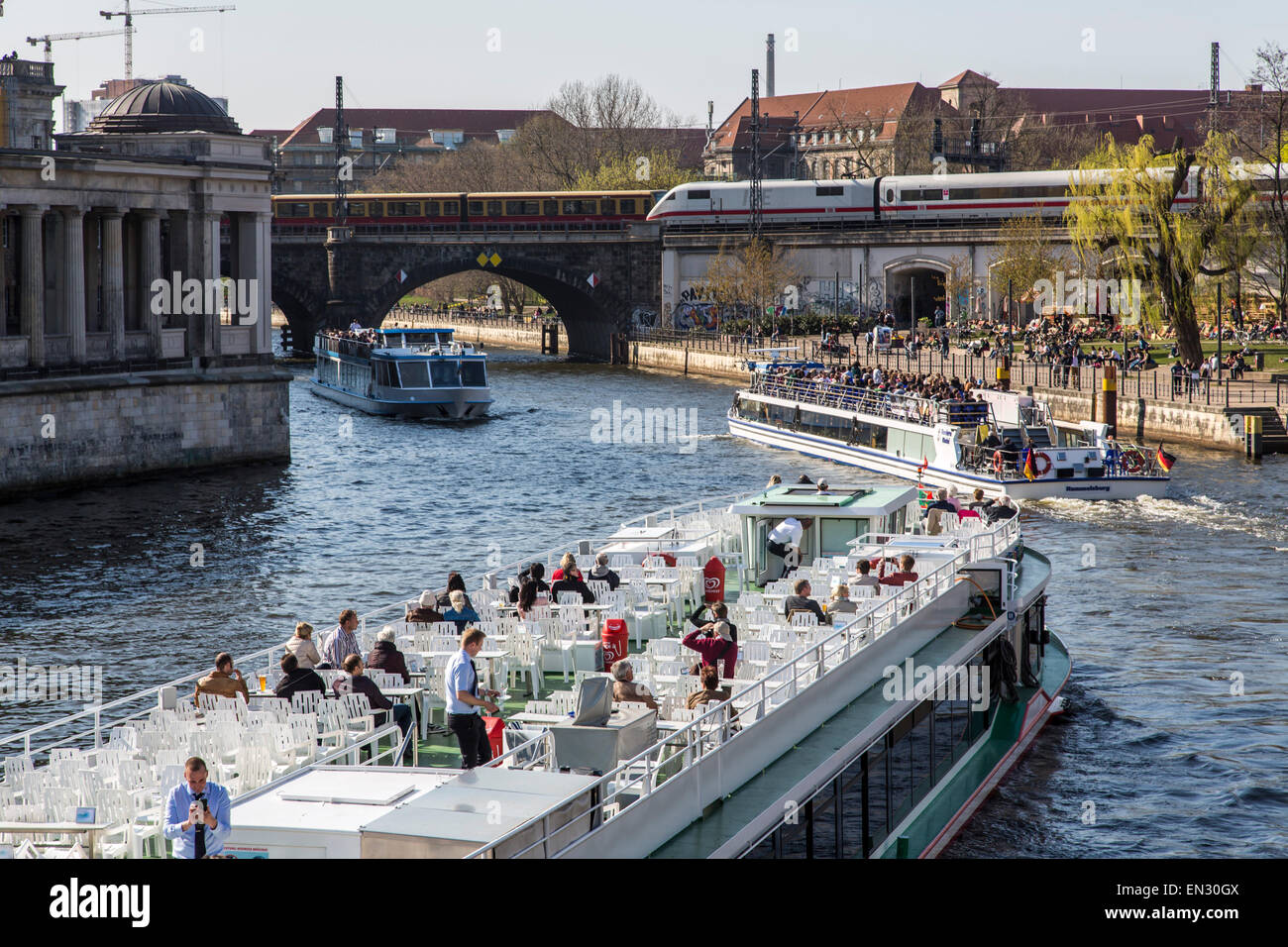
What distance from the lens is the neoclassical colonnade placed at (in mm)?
42438

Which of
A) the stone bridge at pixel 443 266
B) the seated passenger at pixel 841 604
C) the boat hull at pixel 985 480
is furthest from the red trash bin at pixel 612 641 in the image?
the stone bridge at pixel 443 266

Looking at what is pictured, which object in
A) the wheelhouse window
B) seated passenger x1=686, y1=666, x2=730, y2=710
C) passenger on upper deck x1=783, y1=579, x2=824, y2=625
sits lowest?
seated passenger x1=686, y1=666, x2=730, y2=710

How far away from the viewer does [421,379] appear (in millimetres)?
64625

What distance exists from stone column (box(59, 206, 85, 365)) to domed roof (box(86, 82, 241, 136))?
16443 millimetres

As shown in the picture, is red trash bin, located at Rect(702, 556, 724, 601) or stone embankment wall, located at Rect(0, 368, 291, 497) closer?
red trash bin, located at Rect(702, 556, 724, 601)

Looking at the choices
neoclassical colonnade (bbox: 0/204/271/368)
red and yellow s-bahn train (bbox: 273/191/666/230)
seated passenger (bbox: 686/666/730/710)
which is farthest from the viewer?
red and yellow s-bahn train (bbox: 273/191/666/230)

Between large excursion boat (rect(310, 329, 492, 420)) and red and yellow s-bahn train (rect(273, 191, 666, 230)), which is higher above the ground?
red and yellow s-bahn train (rect(273, 191, 666, 230))

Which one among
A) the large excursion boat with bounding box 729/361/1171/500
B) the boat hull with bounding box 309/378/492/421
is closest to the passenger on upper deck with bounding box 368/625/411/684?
the large excursion boat with bounding box 729/361/1171/500

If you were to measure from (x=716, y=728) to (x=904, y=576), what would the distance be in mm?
6520

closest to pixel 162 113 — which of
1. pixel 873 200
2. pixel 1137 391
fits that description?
pixel 1137 391

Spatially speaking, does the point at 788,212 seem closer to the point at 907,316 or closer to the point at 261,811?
the point at 907,316

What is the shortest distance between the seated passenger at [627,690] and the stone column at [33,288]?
3357 cm

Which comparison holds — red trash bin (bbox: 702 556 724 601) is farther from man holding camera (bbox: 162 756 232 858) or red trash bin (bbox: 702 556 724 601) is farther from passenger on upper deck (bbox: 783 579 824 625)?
man holding camera (bbox: 162 756 232 858)
